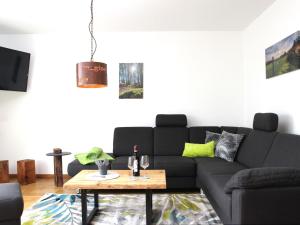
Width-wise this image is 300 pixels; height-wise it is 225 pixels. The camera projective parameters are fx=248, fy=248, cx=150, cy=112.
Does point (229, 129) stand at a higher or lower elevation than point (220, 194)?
higher

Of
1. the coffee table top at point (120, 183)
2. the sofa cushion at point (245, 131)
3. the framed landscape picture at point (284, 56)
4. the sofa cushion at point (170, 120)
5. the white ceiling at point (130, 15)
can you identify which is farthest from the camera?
the sofa cushion at point (170, 120)

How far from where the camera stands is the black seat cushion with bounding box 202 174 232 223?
1.96 meters

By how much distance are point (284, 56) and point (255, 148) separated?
1138 mm

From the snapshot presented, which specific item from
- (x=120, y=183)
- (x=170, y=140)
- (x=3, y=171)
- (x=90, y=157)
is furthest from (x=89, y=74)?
(x=3, y=171)

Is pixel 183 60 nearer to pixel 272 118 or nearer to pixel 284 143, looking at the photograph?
pixel 272 118

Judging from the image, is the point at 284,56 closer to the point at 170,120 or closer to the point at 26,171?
the point at 170,120

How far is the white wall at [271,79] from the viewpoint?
2.78 metres

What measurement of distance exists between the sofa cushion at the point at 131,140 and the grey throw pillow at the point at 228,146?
3.44 ft

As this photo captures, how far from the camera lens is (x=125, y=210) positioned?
2.78m

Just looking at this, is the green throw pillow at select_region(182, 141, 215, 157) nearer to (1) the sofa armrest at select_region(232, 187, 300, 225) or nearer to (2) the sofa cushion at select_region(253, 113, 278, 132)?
(2) the sofa cushion at select_region(253, 113, 278, 132)

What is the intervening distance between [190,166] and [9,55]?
322 centimetres

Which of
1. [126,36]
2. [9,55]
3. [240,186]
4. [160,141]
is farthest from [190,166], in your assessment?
[9,55]

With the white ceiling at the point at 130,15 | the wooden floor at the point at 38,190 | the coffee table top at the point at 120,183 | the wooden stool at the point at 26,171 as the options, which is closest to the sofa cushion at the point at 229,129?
the white ceiling at the point at 130,15

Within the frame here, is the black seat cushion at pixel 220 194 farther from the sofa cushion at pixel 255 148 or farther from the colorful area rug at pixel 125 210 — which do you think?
the sofa cushion at pixel 255 148
